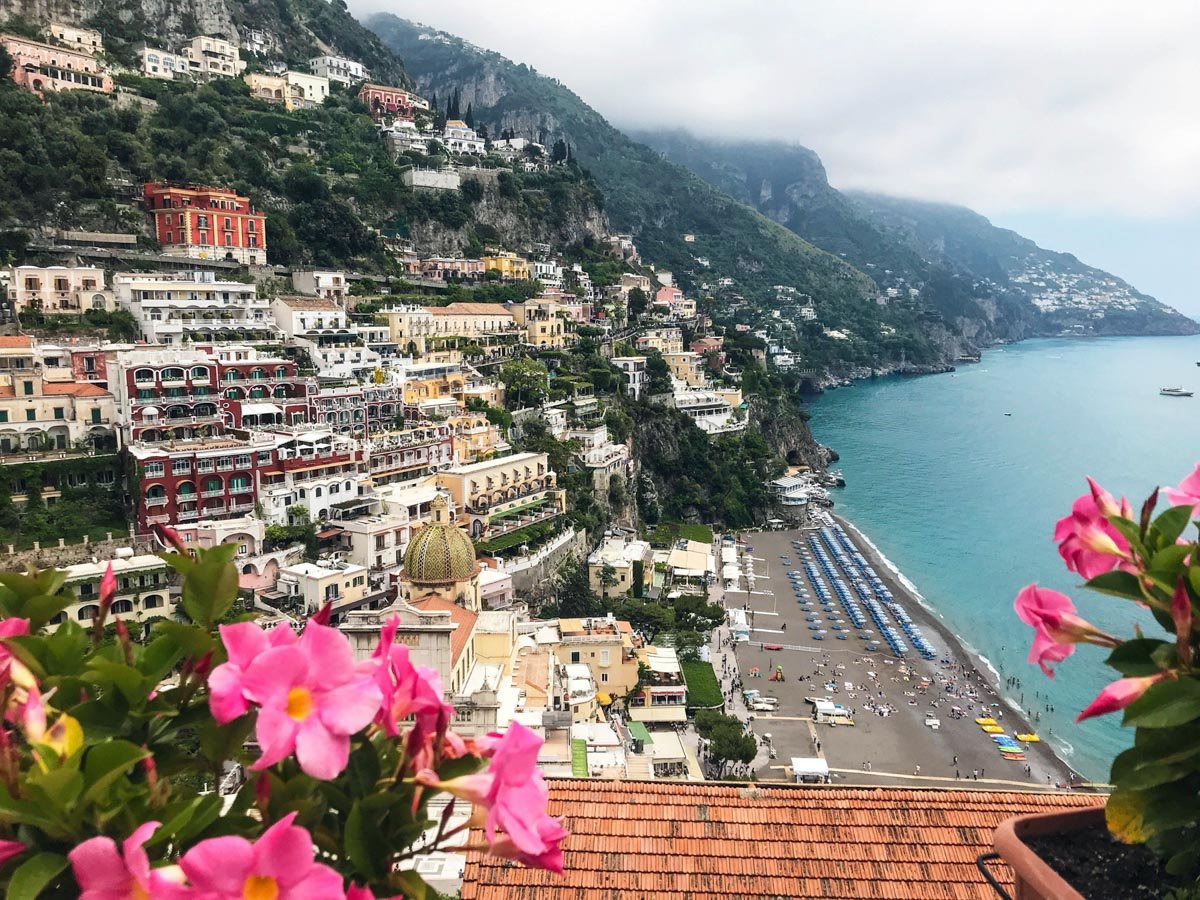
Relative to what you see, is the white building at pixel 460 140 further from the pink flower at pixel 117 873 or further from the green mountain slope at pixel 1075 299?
the green mountain slope at pixel 1075 299

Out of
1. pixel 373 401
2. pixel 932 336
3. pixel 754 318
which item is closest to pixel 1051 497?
pixel 373 401

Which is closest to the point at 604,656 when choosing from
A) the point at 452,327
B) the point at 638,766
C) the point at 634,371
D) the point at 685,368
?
the point at 638,766

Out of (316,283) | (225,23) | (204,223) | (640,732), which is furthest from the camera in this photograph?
(225,23)

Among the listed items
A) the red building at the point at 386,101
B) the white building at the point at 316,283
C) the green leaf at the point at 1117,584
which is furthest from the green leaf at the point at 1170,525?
the red building at the point at 386,101

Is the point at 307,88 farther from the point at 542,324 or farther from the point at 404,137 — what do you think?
the point at 542,324

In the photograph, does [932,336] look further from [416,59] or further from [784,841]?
[784,841]
